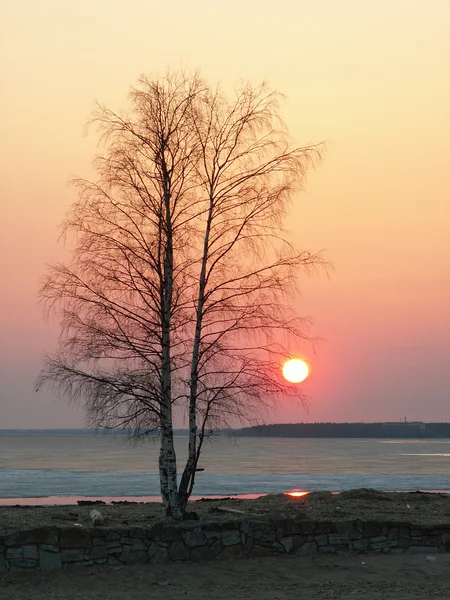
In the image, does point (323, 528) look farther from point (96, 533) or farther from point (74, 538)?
point (74, 538)

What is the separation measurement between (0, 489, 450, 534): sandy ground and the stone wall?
3848 mm

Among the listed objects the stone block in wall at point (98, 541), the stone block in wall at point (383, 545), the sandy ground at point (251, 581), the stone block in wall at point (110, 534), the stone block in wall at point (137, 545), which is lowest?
the sandy ground at point (251, 581)

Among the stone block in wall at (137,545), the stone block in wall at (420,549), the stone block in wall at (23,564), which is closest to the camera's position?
the stone block in wall at (23,564)

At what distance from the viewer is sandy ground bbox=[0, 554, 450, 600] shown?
1509cm

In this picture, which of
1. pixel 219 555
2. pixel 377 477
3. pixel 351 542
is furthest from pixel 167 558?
pixel 377 477

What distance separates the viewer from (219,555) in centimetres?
1747

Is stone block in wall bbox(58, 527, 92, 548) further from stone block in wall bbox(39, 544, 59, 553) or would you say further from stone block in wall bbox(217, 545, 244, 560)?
stone block in wall bbox(217, 545, 244, 560)

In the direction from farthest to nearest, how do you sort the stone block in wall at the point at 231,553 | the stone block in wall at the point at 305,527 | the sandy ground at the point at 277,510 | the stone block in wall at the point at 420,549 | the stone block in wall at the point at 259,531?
the sandy ground at the point at 277,510 → the stone block in wall at the point at 420,549 → the stone block in wall at the point at 305,527 → the stone block in wall at the point at 259,531 → the stone block in wall at the point at 231,553

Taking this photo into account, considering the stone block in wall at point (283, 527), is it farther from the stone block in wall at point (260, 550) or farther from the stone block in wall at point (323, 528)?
the stone block in wall at point (323, 528)

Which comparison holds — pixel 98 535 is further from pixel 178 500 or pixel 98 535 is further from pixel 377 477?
pixel 377 477

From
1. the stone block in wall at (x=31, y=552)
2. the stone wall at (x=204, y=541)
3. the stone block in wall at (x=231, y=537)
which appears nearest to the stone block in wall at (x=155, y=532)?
the stone wall at (x=204, y=541)

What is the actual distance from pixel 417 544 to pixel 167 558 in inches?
218

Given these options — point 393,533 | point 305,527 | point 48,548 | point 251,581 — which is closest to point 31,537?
point 48,548

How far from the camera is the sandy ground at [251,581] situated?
1509 centimetres
